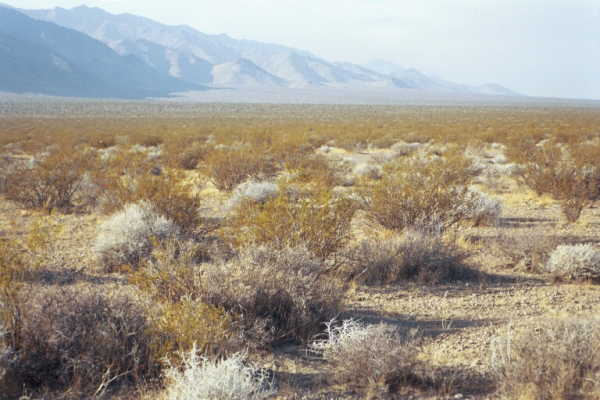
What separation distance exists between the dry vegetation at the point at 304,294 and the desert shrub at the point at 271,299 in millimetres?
19

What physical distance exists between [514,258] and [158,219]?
208 inches

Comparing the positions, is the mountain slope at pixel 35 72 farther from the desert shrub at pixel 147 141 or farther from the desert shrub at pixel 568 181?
the desert shrub at pixel 568 181

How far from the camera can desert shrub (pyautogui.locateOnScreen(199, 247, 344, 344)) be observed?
4129 mm

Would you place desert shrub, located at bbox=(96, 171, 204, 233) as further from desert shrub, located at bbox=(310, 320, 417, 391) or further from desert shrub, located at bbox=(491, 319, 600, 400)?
desert shrub, located at bbox=(491, 319, 600, 400)

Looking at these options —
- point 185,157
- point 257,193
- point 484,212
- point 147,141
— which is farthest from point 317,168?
point 147,141

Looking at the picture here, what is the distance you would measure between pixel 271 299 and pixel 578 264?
13.2 ft

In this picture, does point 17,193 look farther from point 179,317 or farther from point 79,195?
point 179,317

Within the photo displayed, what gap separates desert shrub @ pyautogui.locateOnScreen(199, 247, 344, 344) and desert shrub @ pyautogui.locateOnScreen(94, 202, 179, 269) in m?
2.28

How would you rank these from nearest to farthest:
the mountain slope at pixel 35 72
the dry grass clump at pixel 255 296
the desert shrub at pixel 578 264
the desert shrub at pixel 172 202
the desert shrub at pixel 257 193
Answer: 1. the dry grass clump at pixel 255 296
2. the desert shrub at pixel 578 264
3. the desert shrub at pixel 172 202
4. the desert shrub at pixel 257 193
5. the mountain slope at pixel 35 72

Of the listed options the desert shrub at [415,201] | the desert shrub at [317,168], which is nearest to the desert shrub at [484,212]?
the desert shrub at [415,201]

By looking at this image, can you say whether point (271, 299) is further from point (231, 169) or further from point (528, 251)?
point (231, 169)

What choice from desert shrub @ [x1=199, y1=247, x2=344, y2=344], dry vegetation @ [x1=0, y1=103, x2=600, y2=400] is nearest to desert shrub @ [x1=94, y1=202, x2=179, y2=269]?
dry vegetation @ [x1=0, y1=103, x2=600, y2=400]

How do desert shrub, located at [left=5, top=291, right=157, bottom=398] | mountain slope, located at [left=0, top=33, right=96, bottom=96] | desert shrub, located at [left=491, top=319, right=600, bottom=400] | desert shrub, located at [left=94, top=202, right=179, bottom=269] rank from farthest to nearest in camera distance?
1. mountain slope, located at [left=0, top=33, right=96, bottom=96]
2. desert shrub, located at [left=94, top=202, right=179, bottom=269]
3. desert shrub, located at [left=5, top=291, right=157, bottom=398]
4. desert shrub, located at [left=491, top=319, right=600, bottom=400]

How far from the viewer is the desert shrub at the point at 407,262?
230 inches
